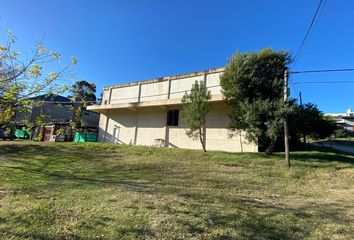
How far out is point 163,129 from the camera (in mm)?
21406

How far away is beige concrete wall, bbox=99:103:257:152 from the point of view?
18.1 metres

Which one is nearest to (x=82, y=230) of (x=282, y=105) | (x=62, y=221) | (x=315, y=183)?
(x=62, y=221)

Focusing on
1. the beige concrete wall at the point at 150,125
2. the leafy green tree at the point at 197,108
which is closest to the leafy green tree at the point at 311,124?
the leafy green tree at the point at 197,108

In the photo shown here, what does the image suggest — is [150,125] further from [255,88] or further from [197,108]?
[255,88]

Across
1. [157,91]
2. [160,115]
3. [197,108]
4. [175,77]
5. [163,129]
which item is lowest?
[163,129]

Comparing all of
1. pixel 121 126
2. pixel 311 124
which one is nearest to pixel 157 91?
pixel 121 126

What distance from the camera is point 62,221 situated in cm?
483

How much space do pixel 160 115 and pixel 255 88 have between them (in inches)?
372

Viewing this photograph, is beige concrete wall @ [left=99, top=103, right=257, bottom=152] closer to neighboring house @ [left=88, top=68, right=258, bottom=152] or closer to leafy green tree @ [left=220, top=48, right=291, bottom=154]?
neighboring house @ [left=88, top=68, right=258, bottom=152]

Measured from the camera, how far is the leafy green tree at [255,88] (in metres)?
13.9

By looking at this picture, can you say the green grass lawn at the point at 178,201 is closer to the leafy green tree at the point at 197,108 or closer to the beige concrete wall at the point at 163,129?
the leafy green tree at the point at 197,108

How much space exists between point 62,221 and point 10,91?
3.61m

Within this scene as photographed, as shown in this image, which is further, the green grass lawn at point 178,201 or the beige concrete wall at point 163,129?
the beige concrete wall at point 163,129

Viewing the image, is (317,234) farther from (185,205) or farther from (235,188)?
(235,188)
